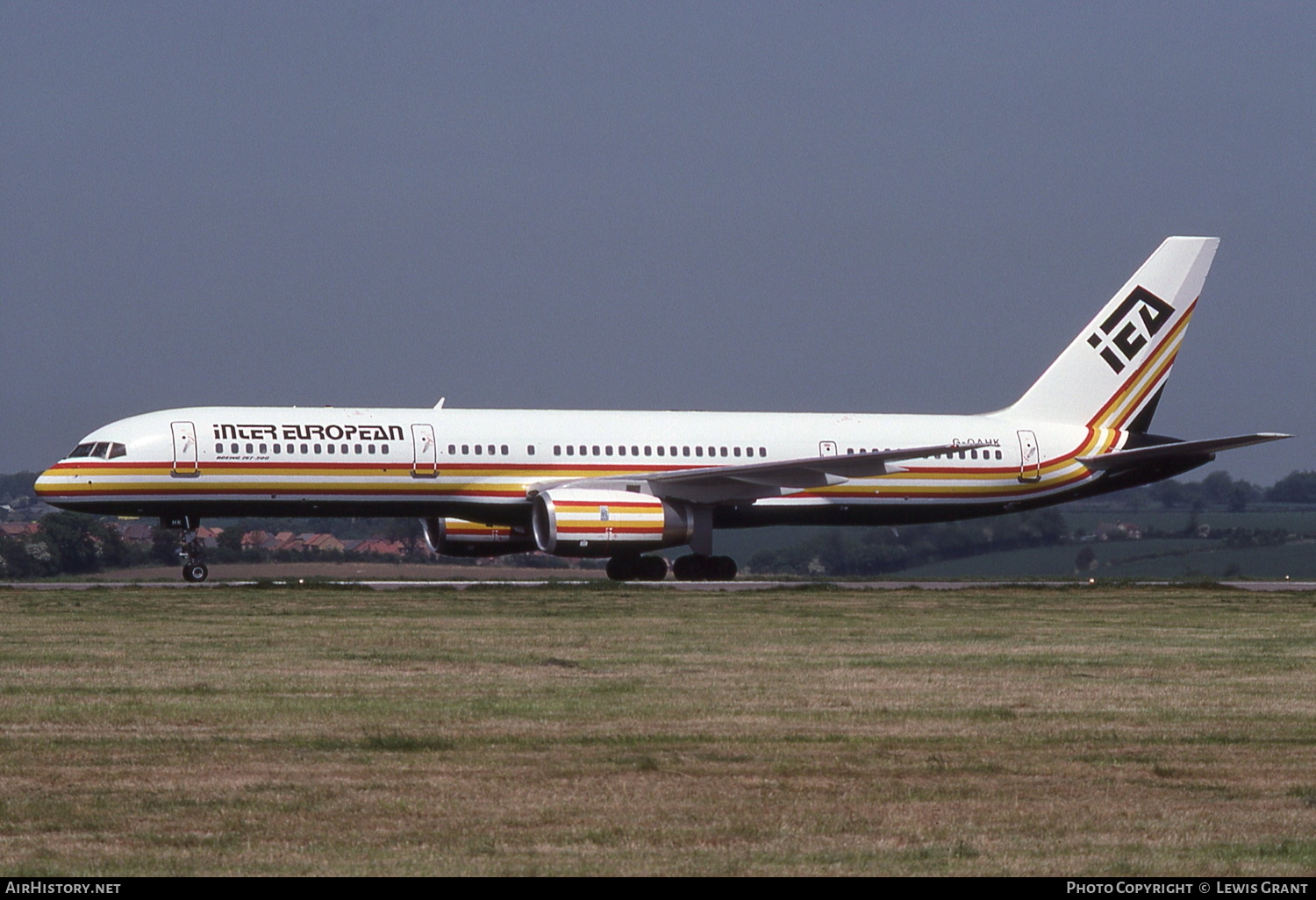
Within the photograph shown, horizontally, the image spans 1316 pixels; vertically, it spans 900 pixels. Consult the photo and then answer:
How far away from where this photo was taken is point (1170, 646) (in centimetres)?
2141

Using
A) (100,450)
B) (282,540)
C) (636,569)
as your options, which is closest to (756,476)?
(636,569)

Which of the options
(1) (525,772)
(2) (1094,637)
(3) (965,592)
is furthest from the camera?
(3) (965,592)

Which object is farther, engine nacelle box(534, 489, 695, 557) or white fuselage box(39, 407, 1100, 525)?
engine nacelle box(534, 489, 695, 557)

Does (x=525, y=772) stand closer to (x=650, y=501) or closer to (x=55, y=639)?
(x=55, y=639)

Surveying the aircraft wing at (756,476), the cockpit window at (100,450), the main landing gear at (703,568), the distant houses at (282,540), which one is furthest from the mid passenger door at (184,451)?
the distant houses at (282,540)

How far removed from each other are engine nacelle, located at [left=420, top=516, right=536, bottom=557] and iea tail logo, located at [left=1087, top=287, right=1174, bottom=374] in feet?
51.0

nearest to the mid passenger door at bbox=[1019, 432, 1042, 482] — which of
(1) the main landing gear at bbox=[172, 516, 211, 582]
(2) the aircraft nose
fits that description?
(1) the main landing gear at bbox=[172, 516, 211, 582]

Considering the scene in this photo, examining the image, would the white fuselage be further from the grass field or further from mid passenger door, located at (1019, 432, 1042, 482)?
the grass field

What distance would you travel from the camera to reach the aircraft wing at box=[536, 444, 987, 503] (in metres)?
37.7

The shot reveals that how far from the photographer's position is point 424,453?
121 ft

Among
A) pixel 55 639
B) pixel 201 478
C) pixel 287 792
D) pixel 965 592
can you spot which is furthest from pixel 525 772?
pixel 201 478

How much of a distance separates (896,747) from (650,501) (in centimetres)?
2390

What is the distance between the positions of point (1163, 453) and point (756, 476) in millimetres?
10551

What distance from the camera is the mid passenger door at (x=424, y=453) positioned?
1451 inches
